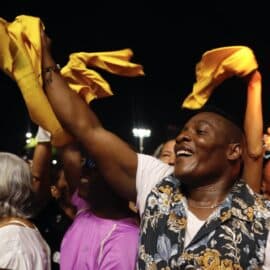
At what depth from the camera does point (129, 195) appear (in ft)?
10.0

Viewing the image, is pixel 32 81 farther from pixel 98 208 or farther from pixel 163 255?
pixel 163 255

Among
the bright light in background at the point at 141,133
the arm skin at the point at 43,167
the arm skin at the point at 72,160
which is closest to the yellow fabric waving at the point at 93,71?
the arm skin at the point at 72,160

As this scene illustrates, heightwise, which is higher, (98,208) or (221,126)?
(221,126)

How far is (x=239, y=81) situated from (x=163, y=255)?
4.59 feet

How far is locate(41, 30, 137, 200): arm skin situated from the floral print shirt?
174 mm

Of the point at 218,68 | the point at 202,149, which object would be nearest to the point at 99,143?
the point at 202,149

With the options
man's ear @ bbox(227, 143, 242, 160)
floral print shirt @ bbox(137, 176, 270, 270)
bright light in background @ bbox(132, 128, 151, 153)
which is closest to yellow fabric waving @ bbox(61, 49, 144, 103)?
man's ear @ bbox(227, 143, 242, 160)

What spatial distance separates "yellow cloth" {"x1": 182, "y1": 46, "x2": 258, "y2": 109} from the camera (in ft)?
11.6

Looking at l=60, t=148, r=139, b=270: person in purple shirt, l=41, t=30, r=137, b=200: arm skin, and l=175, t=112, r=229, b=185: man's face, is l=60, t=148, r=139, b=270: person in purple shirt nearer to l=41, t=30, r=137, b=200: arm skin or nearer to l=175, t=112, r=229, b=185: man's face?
l=41, t=30, r=137, b=200: arm skin

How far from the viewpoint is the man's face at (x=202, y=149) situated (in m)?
2.96

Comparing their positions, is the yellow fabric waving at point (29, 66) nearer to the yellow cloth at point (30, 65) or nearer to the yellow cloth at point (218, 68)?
the yellow cloth at point (30, 65)

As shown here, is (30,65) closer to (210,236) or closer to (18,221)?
(18,221)

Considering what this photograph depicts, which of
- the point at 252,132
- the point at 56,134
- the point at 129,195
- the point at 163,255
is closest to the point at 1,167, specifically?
the point at 56,134

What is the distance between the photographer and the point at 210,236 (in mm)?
2748
